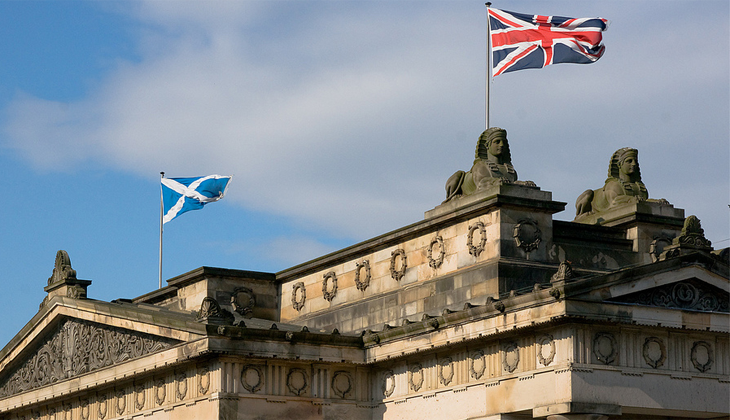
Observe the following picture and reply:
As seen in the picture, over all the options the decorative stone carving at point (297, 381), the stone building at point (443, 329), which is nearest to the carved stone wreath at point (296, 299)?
the stone building at point (443, 329)

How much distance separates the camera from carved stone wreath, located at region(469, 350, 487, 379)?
3903 cm

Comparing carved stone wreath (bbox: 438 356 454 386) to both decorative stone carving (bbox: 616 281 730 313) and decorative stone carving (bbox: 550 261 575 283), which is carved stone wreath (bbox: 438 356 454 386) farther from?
decorative stone carving (bbox: 616 281 730 313)

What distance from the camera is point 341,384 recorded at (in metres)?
43.3

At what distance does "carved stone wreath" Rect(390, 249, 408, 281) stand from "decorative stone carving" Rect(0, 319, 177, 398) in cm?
757

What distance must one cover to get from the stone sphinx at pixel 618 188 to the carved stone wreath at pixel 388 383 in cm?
933

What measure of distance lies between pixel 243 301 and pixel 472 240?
1144 centimetres

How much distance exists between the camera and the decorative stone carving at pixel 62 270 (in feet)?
172

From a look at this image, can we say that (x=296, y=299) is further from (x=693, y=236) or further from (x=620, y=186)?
(x=693, y=236)

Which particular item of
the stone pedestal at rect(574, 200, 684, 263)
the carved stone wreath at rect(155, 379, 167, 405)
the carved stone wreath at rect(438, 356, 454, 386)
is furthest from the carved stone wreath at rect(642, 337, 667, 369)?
the carved stone wreath at rect(155, 379, 167, 405)

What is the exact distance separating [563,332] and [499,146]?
355 inches

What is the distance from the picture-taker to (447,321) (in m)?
39.7

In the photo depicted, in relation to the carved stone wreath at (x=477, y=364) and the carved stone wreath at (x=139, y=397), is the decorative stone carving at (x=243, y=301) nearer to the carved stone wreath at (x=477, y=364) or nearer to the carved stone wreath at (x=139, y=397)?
the carved stone wreath at (x=139, y=397)

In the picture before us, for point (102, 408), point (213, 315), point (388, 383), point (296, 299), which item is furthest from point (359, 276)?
point (102, 408)

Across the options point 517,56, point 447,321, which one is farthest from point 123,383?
point 517,56
